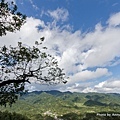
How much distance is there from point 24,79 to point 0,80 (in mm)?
1820

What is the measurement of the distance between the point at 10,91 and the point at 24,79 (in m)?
1.51

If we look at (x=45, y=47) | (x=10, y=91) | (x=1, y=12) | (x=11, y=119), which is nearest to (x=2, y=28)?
(x=1, y=12)

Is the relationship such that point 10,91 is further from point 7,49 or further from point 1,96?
point 7,49

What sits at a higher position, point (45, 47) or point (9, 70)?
point (45, 47)

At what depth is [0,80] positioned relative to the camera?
17.8 meters

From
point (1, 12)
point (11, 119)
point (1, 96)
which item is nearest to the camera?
point (1, 12)

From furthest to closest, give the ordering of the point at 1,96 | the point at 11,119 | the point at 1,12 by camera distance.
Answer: the point at 11,119 → the point at 1,96 → the point at 1,12

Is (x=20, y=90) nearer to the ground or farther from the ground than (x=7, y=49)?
nearer to the ground

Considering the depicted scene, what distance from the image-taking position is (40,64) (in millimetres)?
18938

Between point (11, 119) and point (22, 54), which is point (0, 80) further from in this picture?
point (11, 119)

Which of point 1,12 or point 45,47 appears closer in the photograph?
point 1,12

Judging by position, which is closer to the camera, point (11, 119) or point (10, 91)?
point (10, 91)

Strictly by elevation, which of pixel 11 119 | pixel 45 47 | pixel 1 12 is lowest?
pixel 11 119

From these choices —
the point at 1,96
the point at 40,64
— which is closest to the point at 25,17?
the point at 40,64
